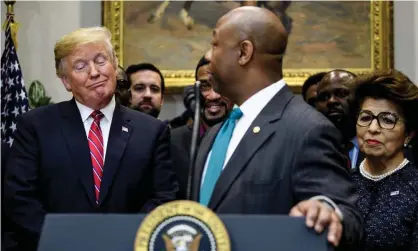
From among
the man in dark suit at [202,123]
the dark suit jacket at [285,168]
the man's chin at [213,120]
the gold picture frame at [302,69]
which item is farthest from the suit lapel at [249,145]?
the gold picture frame at [302,69]

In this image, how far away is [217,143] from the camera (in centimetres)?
294

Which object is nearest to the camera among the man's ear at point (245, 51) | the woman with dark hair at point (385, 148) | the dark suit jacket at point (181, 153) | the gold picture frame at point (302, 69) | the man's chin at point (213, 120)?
the man's ear at point (245, 51)

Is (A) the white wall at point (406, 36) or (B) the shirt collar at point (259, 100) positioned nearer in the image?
(B) the shirt collar at point (259, 100)

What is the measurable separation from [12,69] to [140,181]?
4021mm

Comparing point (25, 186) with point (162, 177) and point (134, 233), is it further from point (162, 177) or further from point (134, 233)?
point (134, 233)

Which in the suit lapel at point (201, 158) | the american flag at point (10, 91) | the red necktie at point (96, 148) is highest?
the suit lapel at point (201, 158)

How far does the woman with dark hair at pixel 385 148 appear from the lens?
3863 mm

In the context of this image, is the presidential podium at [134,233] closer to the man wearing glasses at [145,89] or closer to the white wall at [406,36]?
the man wearing glasses at [145,89]

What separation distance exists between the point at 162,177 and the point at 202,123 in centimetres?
135

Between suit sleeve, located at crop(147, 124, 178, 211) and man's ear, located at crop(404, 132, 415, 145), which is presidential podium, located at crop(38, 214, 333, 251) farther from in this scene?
man's ear, located at crop(404, 132, 415, 145)

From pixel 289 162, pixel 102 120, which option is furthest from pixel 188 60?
pixel 289 162

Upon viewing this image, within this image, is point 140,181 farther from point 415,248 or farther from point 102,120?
point 415,248

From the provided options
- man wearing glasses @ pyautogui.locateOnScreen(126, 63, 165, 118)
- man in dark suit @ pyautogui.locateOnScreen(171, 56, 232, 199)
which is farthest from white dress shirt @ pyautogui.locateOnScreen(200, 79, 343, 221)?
man wearing glasses @ pyautogui.locateOnScreen(126, 63, 165, 118)

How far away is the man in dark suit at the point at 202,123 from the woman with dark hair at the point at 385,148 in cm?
93
